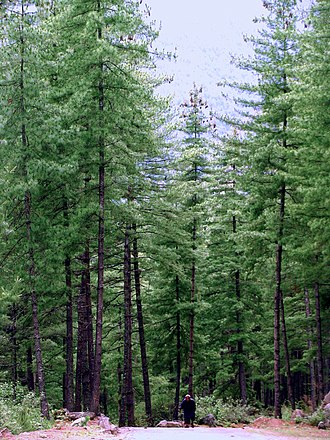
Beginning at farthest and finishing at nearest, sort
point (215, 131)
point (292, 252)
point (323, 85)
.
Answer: point (215, 131), point (292, 252), point (323, 85)

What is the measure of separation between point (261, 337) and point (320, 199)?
51.3ft

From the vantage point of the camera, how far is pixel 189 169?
27.1 metres

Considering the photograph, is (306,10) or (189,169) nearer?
(306,10)

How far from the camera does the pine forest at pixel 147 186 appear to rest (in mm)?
16141

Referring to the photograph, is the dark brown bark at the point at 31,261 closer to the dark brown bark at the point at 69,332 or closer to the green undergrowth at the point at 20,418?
the green undergrowth at the point at 20,418

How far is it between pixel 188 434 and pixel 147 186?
10060 millimetres

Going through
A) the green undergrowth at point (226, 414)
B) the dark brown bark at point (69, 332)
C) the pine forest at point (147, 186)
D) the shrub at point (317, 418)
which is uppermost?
the pine forest at point (147, 186)

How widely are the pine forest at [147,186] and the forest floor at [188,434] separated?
76.9 inches

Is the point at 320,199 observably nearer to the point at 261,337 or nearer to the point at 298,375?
the point at 261,337

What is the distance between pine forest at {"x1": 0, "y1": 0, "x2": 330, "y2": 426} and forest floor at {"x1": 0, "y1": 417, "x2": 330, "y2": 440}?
6.40 ft

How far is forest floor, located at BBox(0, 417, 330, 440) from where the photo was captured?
11.8m

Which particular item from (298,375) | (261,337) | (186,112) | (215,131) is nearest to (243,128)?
(215,131)

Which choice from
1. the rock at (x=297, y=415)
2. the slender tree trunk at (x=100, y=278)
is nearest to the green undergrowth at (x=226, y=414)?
the rock at (x=297, y=415)

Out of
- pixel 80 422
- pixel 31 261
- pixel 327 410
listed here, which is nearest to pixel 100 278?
pixel 31 261
